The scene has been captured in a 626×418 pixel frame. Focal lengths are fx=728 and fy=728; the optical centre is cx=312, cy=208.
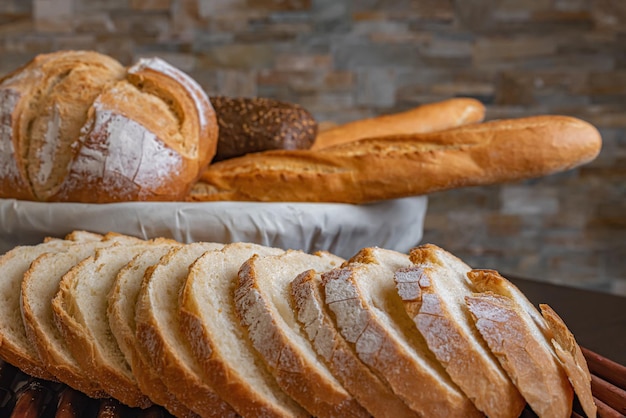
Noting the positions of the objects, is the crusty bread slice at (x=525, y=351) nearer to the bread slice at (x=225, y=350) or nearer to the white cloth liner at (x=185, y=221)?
the bread slice at (x=225, y=350)

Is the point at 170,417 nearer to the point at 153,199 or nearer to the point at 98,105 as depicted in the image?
the point at 153,199

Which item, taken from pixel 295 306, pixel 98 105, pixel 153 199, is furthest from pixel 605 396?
pixel 98 105

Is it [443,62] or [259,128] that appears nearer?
[259,128]

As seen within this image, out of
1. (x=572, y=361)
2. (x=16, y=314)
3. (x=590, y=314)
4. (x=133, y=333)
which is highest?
(x=572, y=361)

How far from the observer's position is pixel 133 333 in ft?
4.40

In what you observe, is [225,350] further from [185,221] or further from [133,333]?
[185,221]

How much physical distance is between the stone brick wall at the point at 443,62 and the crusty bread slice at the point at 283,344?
2990 mm

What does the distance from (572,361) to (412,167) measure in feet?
3.49

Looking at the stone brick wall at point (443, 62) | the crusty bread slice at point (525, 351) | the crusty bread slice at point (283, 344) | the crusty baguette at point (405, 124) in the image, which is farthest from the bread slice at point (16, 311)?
the stone brick wall at point (443, 62)

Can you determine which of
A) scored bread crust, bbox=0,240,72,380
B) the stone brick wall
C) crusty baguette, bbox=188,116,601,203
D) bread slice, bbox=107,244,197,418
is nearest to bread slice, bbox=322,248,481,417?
bread slice, bbox=107,244,197,418

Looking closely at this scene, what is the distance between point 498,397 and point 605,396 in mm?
273

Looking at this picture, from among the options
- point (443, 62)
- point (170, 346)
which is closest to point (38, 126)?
point (170, 346)

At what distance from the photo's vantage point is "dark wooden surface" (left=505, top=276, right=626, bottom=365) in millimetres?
1781

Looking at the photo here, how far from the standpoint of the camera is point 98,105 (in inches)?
82.3
